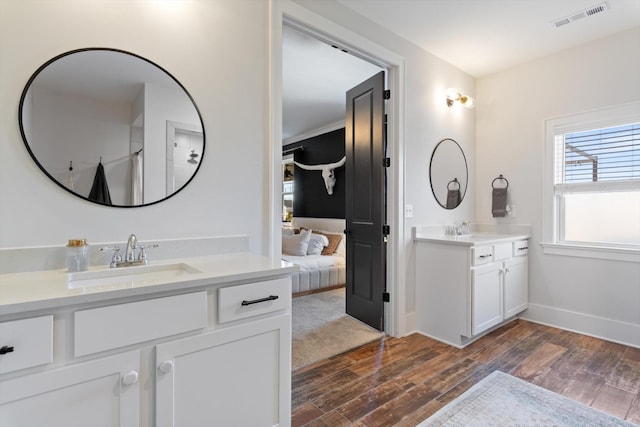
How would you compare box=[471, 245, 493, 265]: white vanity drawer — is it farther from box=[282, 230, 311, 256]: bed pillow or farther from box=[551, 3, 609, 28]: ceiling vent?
box=[282, 230, 311, 256]: bed pillow

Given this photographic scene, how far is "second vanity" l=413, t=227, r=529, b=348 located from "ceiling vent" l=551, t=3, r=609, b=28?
191 cm

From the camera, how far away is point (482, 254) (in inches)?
108

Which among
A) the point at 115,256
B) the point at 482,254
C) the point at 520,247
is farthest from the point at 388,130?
the point at 115,256

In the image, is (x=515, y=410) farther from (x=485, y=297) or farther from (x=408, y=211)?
(x=408, y=211)

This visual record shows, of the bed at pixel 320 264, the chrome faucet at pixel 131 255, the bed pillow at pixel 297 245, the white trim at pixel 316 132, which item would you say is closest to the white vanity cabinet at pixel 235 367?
the chrome faucet at pixel 131 255

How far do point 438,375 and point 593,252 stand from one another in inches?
80.3

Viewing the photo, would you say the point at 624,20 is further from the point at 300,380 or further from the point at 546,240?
the point at 300,380

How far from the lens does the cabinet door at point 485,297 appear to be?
105 inches

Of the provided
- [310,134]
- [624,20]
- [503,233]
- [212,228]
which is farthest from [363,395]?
[310,134]

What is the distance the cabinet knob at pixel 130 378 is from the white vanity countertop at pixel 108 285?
0.27m

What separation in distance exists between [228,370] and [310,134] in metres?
5.42

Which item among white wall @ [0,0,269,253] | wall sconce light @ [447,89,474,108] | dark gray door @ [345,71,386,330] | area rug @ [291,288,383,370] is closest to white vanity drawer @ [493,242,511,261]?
dark gray door @ [345,71,386,330]

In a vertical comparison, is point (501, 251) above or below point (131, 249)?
below

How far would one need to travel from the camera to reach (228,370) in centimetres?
128
